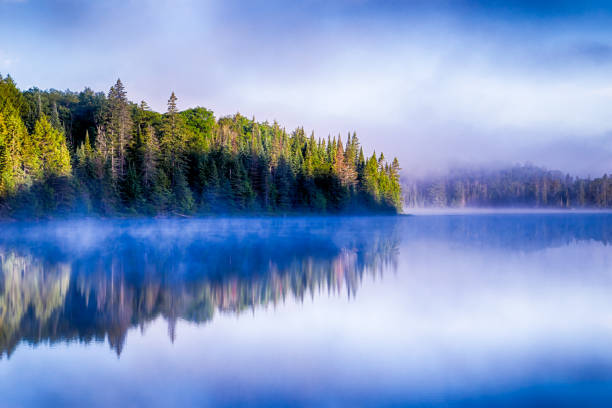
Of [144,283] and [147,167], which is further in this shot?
[147,167]

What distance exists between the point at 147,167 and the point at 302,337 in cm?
4869

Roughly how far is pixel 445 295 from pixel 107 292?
8537 millimetres

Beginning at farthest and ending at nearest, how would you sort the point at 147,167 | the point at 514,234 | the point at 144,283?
the point at 147,167
the point at 514,234
the point at 144,283

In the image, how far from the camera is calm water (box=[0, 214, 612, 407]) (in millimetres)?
5379

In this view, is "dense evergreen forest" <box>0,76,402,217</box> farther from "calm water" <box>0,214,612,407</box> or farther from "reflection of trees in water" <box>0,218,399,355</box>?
"calm water" <box>0,214,612,407</box>

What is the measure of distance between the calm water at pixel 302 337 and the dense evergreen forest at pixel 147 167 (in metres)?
32.9

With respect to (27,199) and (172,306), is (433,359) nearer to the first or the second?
(172,306)

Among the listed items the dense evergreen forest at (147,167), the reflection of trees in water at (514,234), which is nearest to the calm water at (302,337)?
the reflection of trees in water at (514,234)

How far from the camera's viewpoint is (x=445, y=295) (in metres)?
10.8

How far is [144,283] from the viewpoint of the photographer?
11.6 meters

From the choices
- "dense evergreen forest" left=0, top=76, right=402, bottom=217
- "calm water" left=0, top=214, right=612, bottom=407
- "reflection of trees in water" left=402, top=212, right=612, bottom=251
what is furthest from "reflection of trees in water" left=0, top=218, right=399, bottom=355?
"dense evergreen forest" left=0, top=76, right=402, bottom=217

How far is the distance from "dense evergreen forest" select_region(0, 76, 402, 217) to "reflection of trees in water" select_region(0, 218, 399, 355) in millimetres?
24504

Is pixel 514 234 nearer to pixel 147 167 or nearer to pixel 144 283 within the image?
pixel 144 283

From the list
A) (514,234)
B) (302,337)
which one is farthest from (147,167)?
(302,337)
